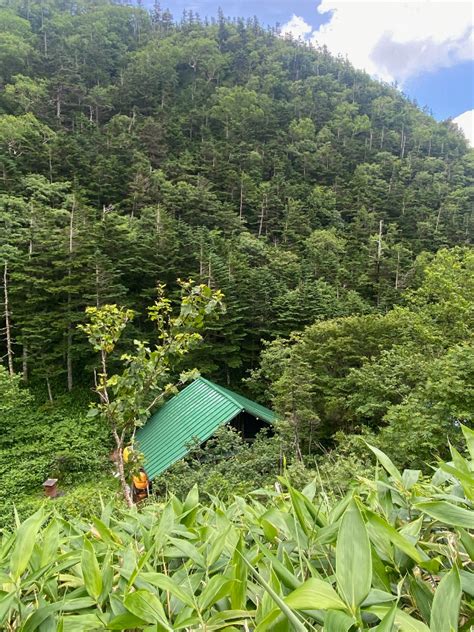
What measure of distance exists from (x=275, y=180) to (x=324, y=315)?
22.0m

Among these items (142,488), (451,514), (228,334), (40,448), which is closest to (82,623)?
(451,514)

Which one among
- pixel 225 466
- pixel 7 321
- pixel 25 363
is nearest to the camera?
pixel 225 466

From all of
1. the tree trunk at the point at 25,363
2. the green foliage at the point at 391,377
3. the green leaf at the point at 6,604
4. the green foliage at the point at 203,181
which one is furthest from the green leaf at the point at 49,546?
the tree trunk at the point at 25,363

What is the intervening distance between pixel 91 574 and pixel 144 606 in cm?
18

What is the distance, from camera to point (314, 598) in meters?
0.44

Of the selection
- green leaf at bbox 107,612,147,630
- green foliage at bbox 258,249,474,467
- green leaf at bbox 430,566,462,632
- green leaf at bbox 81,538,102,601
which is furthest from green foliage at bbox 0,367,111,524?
green leaf at bbox 430,566,462,632

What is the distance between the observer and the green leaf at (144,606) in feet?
1.72

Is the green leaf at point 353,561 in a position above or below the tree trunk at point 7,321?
above

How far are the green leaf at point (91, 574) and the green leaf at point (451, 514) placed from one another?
0.55 meters

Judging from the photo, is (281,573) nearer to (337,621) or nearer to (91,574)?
(337,621)

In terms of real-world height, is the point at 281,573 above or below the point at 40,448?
above

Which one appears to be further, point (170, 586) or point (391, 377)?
point (391, 377)

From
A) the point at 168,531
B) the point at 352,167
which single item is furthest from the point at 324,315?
the point at 352,167

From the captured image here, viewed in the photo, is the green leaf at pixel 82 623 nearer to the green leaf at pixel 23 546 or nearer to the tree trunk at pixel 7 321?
the green leaf at pixel 23 546
